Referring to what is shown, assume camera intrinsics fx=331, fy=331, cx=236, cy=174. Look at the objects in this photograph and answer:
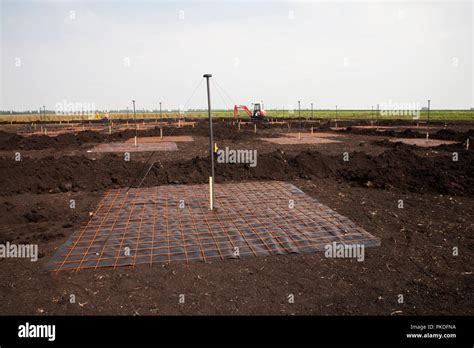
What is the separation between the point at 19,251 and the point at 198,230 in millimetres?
3241

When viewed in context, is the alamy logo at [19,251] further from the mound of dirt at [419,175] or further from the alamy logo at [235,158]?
the mound of dirt at [419,175]

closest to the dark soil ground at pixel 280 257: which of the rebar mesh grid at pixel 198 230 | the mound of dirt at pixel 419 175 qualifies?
the mound of dirt at pixel 419 175

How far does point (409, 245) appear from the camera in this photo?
6086mm

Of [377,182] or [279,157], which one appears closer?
[377,182]

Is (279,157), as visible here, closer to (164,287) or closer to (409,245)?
(409,245)

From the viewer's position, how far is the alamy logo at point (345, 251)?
5719 mm

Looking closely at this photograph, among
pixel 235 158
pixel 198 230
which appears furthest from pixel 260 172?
pixel 198 230

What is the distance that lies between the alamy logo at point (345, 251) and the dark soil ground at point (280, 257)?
13 cm

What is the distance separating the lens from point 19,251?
5930 millimetres

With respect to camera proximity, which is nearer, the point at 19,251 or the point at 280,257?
the point at 280,257

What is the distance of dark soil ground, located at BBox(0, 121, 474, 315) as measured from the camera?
4.35 meters

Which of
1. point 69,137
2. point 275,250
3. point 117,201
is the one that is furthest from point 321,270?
point 69,137
